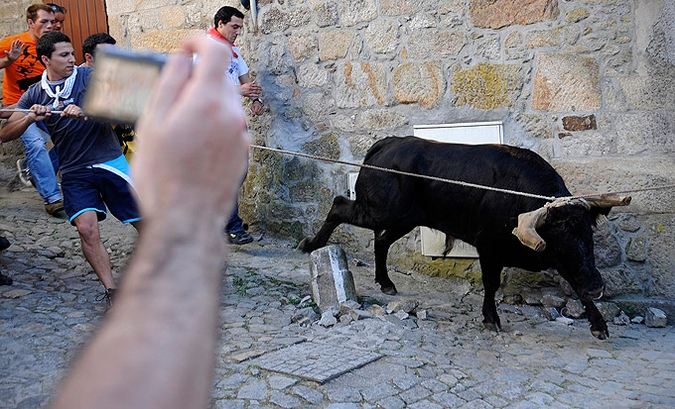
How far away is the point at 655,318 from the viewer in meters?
5.70

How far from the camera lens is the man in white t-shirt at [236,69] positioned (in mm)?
6992

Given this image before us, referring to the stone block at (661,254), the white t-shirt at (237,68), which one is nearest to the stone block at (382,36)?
the white t-shirt at (237,68)

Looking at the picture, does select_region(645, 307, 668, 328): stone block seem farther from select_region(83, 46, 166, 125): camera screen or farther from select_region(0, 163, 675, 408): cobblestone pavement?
select_region(83, 46, 166, 125): camera screen

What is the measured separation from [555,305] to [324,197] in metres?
2.38

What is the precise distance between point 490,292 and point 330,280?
47.4 inches

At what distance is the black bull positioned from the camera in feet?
16.9

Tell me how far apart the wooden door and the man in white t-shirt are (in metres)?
2.51

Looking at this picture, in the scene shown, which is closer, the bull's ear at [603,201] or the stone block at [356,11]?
the bull's ear at [603,201]

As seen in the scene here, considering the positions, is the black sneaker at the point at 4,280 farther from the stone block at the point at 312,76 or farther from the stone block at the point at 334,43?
the stone block at the point at 334,43

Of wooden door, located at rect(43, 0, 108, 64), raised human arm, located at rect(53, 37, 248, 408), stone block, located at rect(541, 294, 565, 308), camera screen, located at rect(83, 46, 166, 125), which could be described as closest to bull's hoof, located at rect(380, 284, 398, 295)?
stone block, located at rect(541, 294, 565, 308)

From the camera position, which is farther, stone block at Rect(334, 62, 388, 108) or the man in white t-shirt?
the man in white t-shirt

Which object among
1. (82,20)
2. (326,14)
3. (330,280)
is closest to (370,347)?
(330,280)

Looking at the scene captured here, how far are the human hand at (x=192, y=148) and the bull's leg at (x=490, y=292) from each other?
16.1 feet

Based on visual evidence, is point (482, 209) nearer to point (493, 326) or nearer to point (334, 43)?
point (493, 326)
